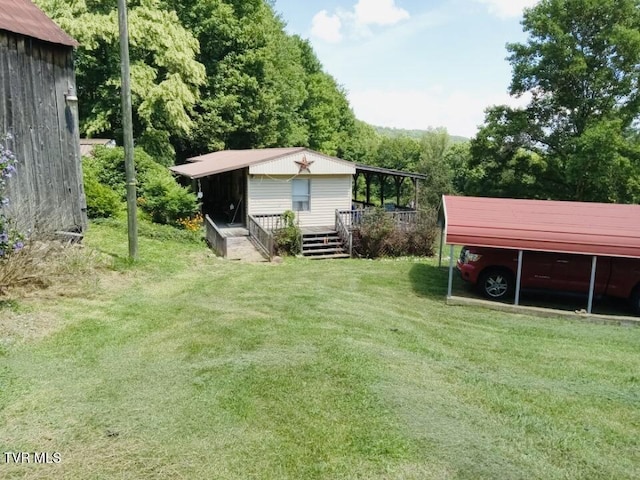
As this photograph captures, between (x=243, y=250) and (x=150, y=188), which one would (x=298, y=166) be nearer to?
(x=243, y=250)

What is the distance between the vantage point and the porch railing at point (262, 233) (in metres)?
16.8

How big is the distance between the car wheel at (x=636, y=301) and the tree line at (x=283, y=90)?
16.6m

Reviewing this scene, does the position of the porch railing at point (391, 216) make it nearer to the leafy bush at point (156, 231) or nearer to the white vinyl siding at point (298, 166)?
the white vinyl siding at point (298, 166)

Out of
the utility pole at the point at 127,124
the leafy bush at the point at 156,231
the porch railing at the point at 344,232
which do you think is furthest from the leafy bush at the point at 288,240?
the utility pole at the point at 127,124

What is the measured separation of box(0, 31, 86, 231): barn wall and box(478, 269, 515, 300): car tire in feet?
31.8

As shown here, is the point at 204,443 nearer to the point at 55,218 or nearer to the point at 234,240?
the point at 55,218

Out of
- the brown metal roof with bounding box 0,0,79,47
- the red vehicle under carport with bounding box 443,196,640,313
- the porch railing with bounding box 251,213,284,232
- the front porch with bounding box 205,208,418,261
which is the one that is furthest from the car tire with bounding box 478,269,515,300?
the brown metal roof with bounding box 0,0,79,47

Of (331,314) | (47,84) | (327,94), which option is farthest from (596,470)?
(327,94)

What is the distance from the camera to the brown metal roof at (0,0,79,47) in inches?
359

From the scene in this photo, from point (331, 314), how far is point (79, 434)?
16.7 feet

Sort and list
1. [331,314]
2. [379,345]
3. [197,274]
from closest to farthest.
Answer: [379,345], [331,314], [197,274]

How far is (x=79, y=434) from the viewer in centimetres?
436

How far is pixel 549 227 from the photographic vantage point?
11.0m

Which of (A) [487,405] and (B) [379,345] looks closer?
(A) [487,405]
